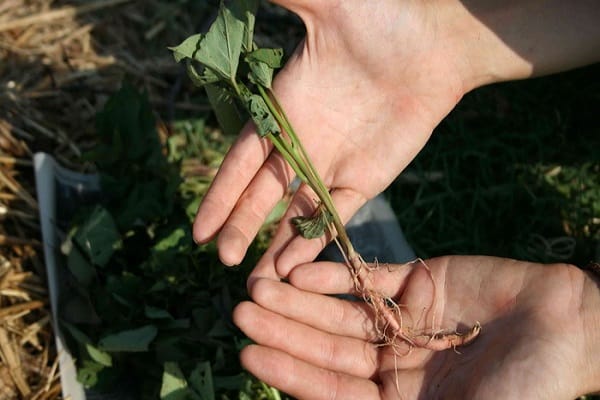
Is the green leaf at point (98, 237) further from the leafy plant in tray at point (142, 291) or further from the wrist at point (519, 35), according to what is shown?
the wrist at point (519, 35)

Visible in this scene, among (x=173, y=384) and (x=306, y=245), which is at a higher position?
(x=306, y=245)

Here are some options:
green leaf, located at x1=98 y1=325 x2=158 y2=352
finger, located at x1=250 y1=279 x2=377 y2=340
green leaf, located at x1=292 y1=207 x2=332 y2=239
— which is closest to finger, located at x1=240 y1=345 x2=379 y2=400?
finger, located at x1=250 y1=279 x2=377 y2=340

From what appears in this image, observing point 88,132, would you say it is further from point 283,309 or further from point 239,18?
point 283,309

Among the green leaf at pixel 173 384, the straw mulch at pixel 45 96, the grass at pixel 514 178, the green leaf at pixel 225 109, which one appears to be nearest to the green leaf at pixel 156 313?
the green leaf at pixel 173 384

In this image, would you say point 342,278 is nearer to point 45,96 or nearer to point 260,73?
point 260,73

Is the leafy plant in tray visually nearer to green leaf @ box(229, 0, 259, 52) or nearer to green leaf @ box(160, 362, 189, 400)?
green leaf @ box(160, 362, 189, 400)

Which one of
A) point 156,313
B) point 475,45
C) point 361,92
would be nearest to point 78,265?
point 156,313
